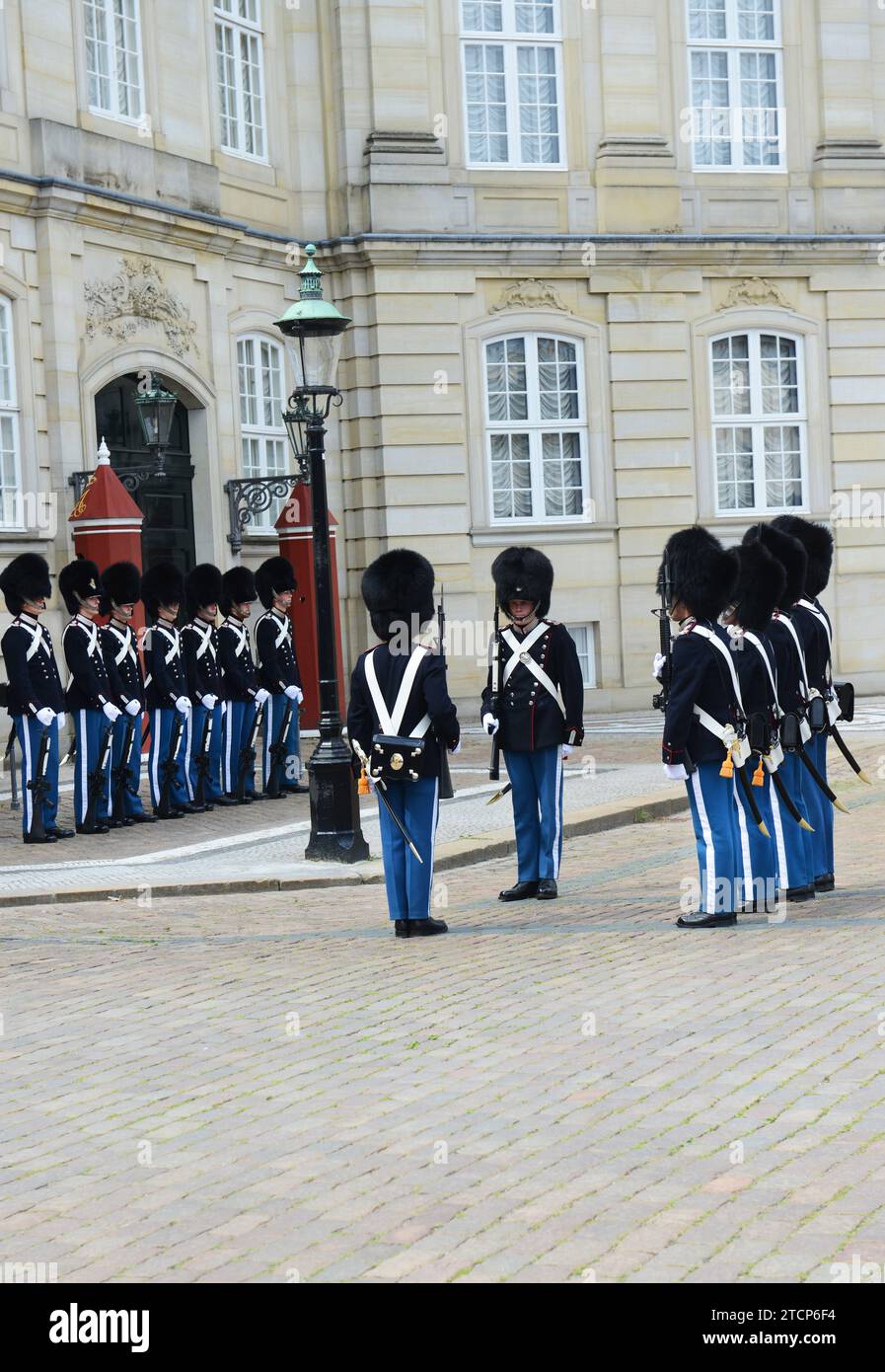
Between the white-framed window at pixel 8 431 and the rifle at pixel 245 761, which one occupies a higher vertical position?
the white-framed window at pixel 8 431

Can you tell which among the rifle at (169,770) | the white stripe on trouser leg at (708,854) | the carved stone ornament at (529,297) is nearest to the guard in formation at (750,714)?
the white stripe on trouser leg at (708,854)

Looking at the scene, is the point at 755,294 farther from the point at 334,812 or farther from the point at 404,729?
the point at 404,729

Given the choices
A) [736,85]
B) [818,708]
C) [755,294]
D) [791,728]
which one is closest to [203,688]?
[818,708]

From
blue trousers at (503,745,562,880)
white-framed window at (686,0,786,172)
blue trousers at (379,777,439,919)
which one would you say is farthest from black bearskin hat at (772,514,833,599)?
white-framed window at (686,0,786,172)

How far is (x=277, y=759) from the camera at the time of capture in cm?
1639

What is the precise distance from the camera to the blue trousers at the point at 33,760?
538 inches

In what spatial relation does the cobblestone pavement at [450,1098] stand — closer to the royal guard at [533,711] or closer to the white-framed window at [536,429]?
the royal guard at [533,711]

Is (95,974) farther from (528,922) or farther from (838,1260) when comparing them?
(838,1260)

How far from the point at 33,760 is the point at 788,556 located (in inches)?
219

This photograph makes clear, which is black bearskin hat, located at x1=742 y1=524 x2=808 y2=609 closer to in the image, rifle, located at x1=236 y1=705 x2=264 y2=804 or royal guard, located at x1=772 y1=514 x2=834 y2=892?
royal guard, located at x1=772 y1=514 x2=834 y2=892

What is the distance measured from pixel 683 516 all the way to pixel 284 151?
6433 millimetres

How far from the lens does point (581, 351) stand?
973 inches

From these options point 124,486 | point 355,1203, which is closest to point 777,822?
point 355,1203

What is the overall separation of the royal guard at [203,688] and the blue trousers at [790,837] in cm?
612
